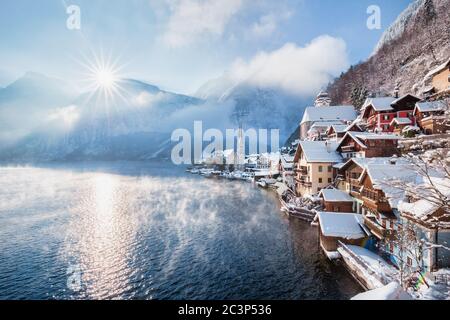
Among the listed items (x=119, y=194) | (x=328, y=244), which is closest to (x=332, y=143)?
(x=328, y=244)

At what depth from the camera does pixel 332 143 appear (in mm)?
33156

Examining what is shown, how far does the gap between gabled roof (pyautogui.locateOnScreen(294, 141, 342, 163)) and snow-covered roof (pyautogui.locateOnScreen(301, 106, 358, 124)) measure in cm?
2629

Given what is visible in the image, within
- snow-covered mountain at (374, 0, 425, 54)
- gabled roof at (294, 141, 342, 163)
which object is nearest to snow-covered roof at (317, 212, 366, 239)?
gabled roof at (294, 141, 342, 163)

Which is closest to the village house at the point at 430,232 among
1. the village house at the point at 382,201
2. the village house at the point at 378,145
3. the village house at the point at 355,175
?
the village house at the point at 382,201

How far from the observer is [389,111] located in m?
35.6

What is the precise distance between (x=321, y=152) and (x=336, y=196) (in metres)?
8.62

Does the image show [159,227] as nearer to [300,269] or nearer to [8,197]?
[300,269]

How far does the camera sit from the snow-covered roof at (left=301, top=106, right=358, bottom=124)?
54.3 meters

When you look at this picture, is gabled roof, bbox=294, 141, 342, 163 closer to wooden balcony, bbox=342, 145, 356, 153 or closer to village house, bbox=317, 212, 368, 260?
wooden balcony, bbox=342, 145, 356, 153

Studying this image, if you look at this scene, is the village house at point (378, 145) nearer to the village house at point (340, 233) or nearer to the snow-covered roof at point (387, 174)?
the snow-covered roof at point (387, 174)

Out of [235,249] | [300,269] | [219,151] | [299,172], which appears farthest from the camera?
[219,151]

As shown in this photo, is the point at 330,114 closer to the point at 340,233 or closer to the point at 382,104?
the point at 382,104

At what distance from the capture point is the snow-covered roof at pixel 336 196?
2469 cm
